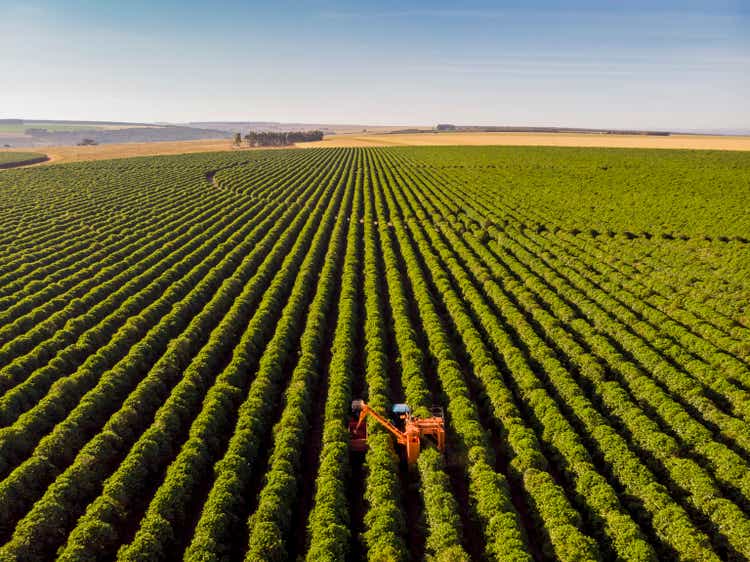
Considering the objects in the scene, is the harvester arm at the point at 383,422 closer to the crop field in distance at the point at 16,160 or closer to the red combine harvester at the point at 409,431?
the red combine harvester at the point at 409,431

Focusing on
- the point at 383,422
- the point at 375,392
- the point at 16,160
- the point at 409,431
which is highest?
the point at 16,160

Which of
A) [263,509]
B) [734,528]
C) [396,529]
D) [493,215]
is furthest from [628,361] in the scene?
[493,215]

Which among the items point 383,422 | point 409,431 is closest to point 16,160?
point 383,422

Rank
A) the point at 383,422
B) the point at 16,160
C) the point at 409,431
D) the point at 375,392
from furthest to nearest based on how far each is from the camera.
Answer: the point at 16,160
the point at 375,392
the point at 383,422
the point at 409,431

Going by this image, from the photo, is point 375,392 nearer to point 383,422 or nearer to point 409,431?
point 383,422

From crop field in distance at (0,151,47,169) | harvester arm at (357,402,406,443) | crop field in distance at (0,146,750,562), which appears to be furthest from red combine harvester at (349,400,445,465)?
crop field in distance at (0,151,47,169)

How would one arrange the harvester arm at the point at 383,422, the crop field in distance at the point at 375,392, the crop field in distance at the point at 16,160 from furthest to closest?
1. the crop field in distance at the point at 16,160
2. the harvester arm at the point at 383,422
3. the crop field in distance at the point at 375,392

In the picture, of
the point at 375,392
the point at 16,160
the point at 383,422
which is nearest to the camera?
the point at 383,422

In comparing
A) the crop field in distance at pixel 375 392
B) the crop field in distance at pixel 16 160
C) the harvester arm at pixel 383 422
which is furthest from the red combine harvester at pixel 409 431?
the crop field in distance at pixel 16 160
